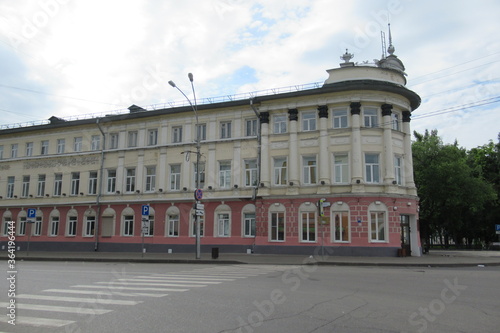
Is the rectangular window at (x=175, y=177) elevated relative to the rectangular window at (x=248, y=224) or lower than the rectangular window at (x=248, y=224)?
elevated

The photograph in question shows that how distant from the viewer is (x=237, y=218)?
1177 inches

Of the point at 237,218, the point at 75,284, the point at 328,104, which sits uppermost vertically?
the point at 328,104

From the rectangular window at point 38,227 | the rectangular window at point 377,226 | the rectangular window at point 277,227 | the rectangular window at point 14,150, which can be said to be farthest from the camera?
the rectangular window at point 14,150

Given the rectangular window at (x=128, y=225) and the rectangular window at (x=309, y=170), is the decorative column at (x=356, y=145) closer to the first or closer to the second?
the rectangular window at (x=309, y=170)

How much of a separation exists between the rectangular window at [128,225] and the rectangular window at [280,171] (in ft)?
40.5

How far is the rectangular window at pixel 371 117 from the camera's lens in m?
27.8

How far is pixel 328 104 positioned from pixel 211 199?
1071 cm

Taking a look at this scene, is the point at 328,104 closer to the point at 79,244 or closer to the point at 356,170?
the point at 356,170

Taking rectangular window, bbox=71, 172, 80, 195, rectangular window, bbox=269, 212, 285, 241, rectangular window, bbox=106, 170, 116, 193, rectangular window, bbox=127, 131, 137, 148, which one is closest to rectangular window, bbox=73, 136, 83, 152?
rectangular window, bbox=71, 172, 80, 195

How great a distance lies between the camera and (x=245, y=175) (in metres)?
30.3

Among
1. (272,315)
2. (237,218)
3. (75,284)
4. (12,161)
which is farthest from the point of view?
(12,161)

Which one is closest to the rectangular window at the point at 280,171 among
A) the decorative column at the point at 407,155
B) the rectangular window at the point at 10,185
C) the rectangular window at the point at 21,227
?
the decorative column at the point at 407,155

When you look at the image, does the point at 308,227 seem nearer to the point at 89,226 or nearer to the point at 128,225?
the point at 128,225

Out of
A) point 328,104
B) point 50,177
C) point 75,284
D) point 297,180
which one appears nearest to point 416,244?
point 297,180
